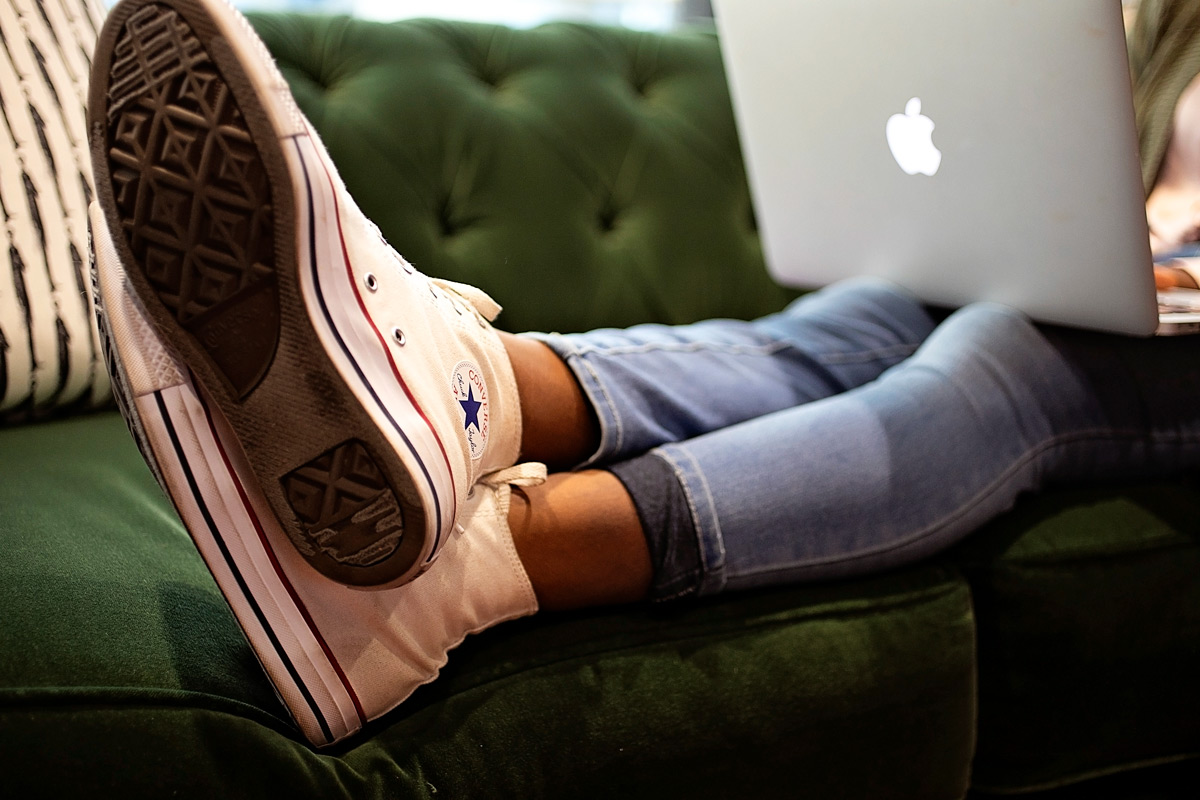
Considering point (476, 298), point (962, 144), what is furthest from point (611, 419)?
point (962, 144)

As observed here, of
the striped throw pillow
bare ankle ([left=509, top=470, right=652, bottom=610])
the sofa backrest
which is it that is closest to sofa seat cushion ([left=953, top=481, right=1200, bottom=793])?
bare ankle ([left=509, top=470, right=652, bottom=610])

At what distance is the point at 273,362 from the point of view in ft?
1.31

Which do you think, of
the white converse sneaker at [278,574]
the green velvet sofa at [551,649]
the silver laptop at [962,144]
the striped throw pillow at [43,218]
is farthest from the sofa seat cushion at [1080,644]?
the striped throw pillow at [43,218]

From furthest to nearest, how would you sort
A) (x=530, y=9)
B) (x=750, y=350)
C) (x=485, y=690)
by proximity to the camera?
(x=530, y=9), (x=750, y=350), (x=485, y=690)

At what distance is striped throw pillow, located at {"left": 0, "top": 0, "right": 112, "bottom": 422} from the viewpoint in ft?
2.20

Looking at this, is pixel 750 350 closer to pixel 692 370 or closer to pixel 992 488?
pixel 692 370

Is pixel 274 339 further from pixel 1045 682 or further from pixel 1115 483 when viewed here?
pixel 1115 483

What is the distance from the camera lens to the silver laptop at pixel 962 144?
1.87 feet

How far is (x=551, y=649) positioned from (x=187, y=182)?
33 centimetres

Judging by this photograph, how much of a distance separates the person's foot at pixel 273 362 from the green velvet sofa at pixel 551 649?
0.16 ft

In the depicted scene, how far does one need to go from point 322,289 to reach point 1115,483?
689mm

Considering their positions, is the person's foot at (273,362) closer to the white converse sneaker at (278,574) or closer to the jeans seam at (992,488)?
the white converse sneaker at (278,574)

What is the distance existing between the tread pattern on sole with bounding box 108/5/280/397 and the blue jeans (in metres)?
0.26

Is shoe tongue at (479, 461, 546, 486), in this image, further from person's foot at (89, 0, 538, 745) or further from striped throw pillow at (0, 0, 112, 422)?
striped throw pillow at (0, 0, 112, 422)
